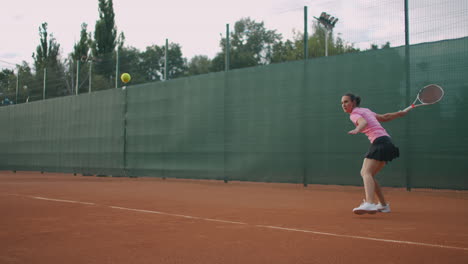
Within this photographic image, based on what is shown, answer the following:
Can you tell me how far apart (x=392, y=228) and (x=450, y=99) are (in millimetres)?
4065

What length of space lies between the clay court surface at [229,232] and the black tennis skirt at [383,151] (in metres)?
0.61

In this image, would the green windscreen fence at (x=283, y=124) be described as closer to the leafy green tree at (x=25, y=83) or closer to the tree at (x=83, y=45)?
the leafy green tree at (x=25, y=83)

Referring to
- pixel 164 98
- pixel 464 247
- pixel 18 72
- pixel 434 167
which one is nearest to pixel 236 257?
pixel 464 247

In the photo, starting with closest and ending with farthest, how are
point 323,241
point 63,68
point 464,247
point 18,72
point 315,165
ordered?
point 464,247
point 323,241
point 315,165
point 63,68
point 18,72

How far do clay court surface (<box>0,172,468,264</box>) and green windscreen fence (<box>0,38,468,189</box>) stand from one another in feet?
5.15

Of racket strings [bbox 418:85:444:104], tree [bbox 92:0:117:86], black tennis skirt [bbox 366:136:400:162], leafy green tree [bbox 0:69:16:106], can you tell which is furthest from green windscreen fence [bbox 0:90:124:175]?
tree [bbox 92:0:117:86]

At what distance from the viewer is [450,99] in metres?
6.99

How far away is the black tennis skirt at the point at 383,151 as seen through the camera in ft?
14.9

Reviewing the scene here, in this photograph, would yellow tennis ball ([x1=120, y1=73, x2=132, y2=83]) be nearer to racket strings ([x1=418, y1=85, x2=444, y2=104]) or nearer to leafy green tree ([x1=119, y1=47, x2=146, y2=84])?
leafy green tree ([x1=119, y1=47, x2=146, y2=84])

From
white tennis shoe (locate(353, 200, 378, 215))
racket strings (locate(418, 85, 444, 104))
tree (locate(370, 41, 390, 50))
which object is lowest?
white tennis shoe (locate(353, 200, 378, 215))

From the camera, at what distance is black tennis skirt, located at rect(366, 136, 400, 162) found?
453 cm

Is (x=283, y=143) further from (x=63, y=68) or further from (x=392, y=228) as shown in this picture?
(x=63, y=68)

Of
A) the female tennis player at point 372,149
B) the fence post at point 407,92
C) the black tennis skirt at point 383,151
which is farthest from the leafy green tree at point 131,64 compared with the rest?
the black tennis skirt at point 383,151

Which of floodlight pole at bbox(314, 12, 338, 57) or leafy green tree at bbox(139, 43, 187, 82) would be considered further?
leafy green tree at bbox(139, 43, 187, 82)
